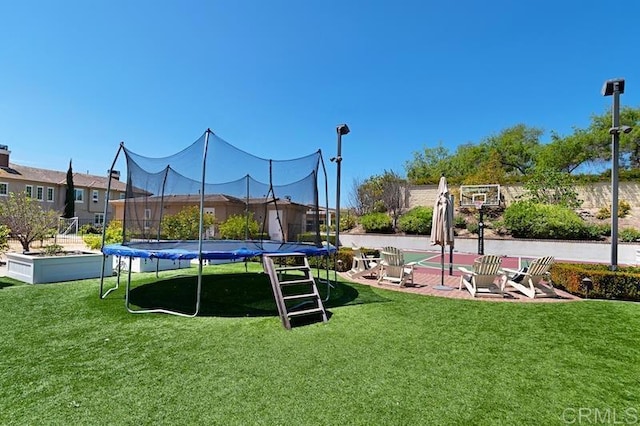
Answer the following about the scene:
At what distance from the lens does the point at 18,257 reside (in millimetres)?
7457

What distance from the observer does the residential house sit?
87.4 ft

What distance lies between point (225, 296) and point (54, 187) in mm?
32652

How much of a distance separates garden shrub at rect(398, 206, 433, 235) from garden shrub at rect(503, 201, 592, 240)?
13.1 feet

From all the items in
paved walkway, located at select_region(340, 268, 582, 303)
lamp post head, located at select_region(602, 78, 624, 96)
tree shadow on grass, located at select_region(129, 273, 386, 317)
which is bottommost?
tree shadow on grass, located at select_region(129, 273, 386, 317)

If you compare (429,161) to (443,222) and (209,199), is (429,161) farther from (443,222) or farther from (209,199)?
(209,199)

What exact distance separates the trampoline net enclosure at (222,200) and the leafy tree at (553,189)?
17.8 metres

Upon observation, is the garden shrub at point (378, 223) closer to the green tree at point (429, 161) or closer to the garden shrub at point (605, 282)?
the garden shrub at point (605, 282)

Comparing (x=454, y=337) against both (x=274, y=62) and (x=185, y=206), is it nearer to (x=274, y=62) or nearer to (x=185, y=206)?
(x=185, y=206)

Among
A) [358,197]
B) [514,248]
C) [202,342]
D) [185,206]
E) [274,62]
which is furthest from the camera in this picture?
[358,197]

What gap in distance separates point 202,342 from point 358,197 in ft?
68.7

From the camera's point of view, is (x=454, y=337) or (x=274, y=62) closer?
(x=454, y=337)

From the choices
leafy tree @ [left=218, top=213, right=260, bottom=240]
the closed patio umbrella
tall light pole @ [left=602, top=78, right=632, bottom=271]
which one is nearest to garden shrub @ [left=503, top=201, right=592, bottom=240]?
tall light pole @ [left=602, top=78, right=632, bottom=271]

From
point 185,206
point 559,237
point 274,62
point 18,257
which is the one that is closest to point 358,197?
point 559,237

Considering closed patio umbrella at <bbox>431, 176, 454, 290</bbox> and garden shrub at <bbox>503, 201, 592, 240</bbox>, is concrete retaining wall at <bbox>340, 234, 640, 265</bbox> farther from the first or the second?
closed patio umbrella at <bbox>431, 176, 454, 290</bbox>
